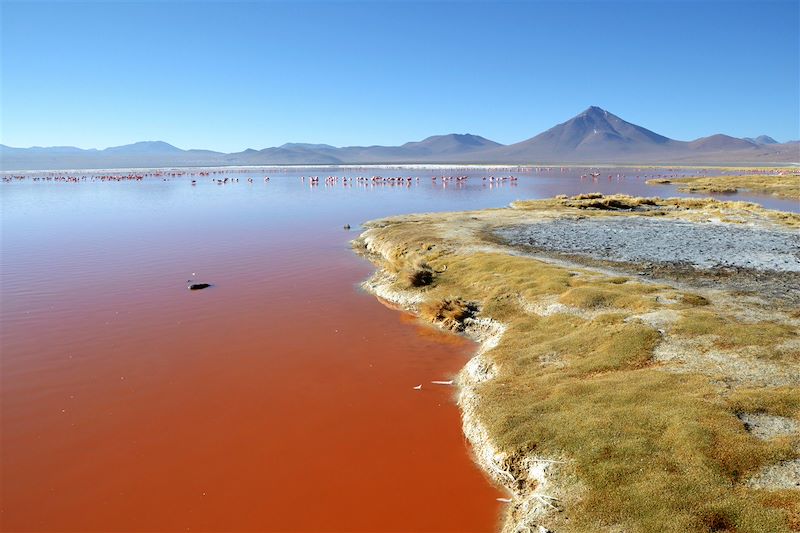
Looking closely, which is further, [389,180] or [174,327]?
[389,180]

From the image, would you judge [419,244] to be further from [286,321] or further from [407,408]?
[407,408]

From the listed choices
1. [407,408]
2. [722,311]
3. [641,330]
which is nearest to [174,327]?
[407,408]

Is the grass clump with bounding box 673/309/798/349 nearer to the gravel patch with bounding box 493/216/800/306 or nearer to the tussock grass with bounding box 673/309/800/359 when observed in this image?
the tussock grass with bounding box 673/309/800/359

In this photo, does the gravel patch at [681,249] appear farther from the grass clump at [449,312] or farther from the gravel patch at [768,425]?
the gravel patch at [768,425]

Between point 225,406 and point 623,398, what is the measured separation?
9.13 m

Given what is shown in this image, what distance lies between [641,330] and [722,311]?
2926 mm

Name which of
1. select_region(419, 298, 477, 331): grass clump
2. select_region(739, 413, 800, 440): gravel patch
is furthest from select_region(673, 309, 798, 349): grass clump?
select_region(419, 298, 477, 331): grass clump

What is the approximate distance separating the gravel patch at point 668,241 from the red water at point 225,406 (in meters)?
→ 10.7

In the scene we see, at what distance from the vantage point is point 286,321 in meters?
18.7

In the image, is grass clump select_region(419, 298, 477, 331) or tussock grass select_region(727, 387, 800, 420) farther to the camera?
grass clump select_region(419, 298, 477, 331)

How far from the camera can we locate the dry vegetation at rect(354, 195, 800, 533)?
768 centimetres

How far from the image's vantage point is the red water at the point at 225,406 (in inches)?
367

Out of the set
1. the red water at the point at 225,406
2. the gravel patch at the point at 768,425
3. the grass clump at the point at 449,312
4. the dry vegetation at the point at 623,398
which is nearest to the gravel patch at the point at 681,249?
the dry vegetation at the point at 623,398

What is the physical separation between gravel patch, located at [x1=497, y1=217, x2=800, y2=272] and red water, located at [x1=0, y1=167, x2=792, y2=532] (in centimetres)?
1073
